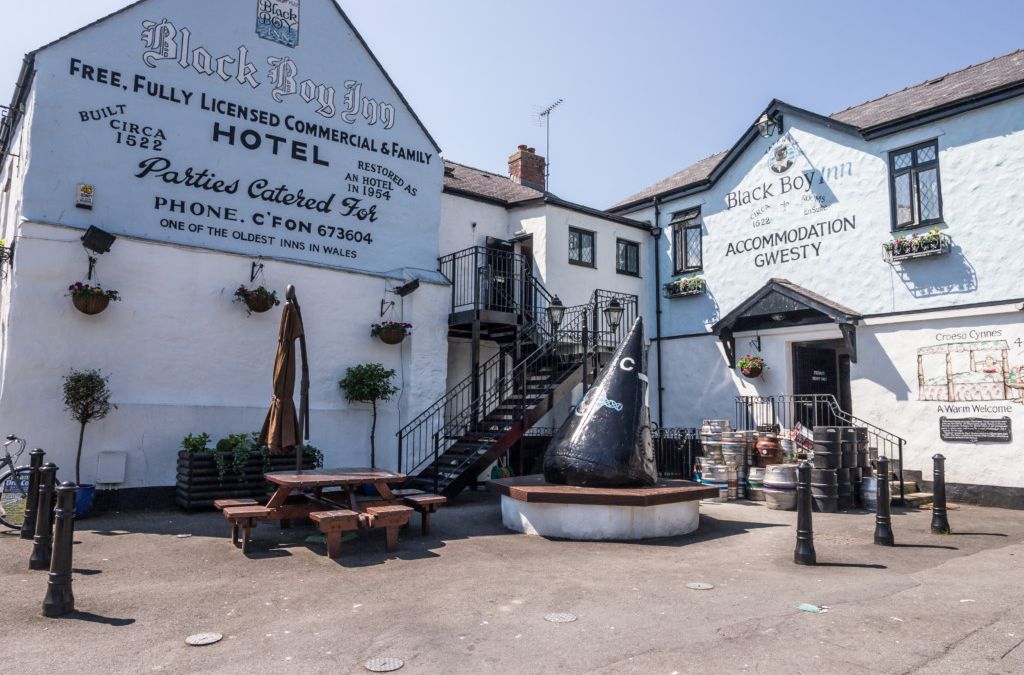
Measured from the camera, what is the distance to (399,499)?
8.55m

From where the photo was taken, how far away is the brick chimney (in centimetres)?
1931

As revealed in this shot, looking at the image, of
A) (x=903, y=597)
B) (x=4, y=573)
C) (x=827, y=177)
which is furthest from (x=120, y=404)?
(x=827, y=177)

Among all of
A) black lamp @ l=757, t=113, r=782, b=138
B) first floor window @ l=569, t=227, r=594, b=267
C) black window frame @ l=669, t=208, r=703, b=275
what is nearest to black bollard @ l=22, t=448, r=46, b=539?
first floor window @ l=569, t=227, r=594, b=267

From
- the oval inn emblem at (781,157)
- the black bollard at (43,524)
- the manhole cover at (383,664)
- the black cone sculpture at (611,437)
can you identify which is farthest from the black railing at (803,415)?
the black bollard at (43,524)

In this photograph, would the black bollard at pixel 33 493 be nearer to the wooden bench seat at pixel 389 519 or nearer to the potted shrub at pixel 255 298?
the potted shrub at pixel 255 298

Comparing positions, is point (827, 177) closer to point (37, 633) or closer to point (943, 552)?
point (943, 552)

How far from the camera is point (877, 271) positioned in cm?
1312

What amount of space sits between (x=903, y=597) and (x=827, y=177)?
10.7 meters

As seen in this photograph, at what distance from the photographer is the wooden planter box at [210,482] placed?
9.72 m

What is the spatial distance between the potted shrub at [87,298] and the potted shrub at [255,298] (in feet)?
6.23

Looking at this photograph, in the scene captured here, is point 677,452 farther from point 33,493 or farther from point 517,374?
point 33,493

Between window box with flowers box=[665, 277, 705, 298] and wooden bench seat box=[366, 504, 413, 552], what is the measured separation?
10994 mm

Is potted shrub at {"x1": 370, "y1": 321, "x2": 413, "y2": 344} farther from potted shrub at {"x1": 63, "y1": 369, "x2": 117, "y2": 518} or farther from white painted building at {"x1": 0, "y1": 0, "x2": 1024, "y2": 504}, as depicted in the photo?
potted shrub at {"x1": 63, "y1": 369, "x2": 117, "y2": 518}

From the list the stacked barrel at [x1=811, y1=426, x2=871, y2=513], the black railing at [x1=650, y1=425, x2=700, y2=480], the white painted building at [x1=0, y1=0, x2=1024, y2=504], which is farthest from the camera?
the black railing at [x1=650, y1=425, x2=700, y2=480]
